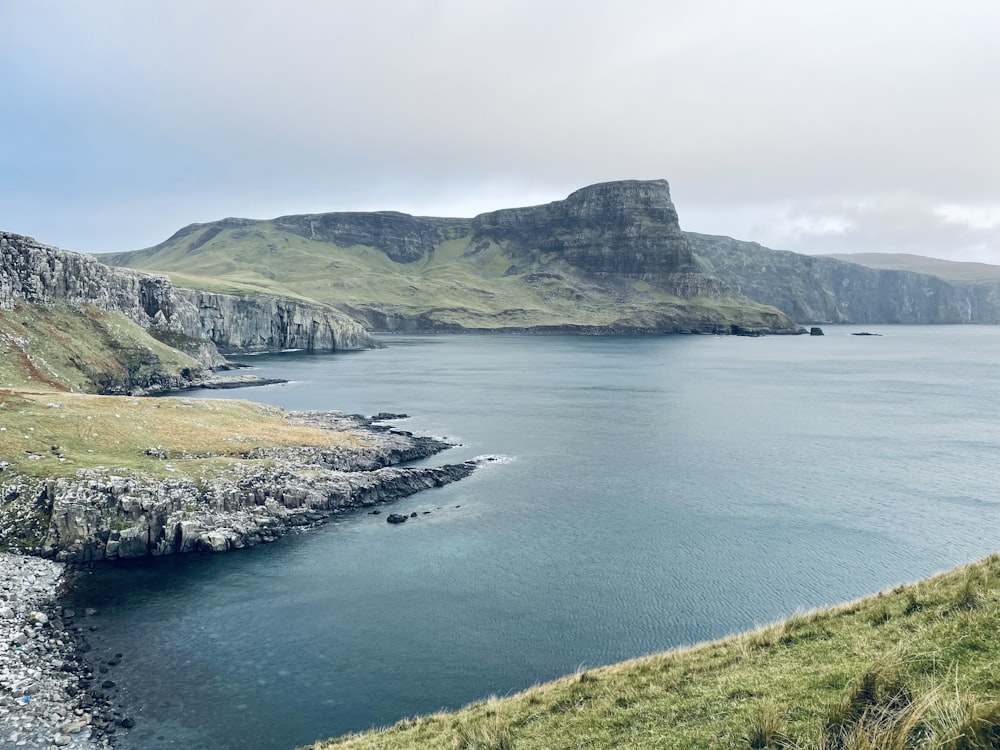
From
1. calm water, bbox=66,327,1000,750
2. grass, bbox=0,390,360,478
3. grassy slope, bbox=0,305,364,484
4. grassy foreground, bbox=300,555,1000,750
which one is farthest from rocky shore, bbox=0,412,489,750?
grassy foreground, bbox=300,555,1000,750

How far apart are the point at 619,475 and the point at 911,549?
32.6m

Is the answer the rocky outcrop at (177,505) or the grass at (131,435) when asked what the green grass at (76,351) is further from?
the rocky outcrop at (177,505)

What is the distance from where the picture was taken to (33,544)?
5112cm

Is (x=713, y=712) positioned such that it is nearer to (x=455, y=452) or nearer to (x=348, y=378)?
(x=455, y=452)

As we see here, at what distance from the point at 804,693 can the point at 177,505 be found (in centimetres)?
5529

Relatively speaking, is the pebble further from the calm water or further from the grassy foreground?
the grassy foreground

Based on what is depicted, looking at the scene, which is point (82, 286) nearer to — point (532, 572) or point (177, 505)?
point (177, 505)

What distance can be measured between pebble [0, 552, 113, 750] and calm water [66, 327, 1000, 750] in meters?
2.21

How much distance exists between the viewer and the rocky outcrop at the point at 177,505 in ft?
173

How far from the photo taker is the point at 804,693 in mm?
17578

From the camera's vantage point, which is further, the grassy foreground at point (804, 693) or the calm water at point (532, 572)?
the calm water at point (532, 572)

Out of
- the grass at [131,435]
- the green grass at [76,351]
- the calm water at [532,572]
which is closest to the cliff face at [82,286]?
the green grass at [76,351]

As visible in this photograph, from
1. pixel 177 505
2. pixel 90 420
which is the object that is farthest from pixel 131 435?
pixel 177 505

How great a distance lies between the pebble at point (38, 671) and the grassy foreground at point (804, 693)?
1431 cm
